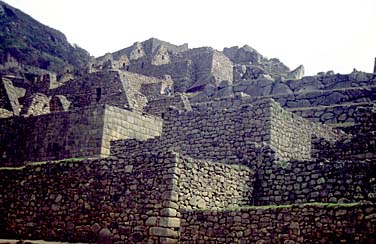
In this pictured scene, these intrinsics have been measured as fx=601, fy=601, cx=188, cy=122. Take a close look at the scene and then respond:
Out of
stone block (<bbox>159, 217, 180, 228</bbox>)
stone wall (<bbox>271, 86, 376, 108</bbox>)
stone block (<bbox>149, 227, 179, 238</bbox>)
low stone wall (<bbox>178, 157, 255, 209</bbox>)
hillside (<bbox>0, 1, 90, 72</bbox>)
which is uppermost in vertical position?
hillside (<bbox>0, 1, 90, 72</bbox>)

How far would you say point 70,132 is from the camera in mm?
21016

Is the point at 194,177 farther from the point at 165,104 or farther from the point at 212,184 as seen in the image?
the point at 165,104

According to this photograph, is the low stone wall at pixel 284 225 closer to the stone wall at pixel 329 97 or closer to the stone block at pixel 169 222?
the stone block at pixel 169 222

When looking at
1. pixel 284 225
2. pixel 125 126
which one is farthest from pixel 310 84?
pixel 284 225

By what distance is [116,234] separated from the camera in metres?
13.8

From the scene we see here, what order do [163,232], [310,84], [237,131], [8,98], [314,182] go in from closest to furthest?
[163,232]
[314,182]
[237,131]
[8,98]
[310,84]

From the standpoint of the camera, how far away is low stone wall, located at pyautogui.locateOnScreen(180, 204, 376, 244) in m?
10.5

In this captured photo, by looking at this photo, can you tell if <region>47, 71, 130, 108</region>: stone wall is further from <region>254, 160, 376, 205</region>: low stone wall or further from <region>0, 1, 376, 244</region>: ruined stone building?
<region>254, 160, 376, 205</region>: low stone wall

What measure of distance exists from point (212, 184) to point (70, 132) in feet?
27.8

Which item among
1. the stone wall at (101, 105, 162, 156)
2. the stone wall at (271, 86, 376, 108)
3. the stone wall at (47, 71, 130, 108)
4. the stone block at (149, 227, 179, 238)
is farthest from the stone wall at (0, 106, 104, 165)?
the stone wall at (271, 86, 376, 108)

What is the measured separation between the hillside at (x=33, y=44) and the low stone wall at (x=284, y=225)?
199 feet

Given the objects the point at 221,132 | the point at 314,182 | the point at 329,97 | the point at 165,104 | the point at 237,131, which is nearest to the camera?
the point at 314,182

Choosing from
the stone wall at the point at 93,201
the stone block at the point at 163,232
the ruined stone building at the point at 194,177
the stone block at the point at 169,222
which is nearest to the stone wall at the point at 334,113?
the ruined stone building at the point at 194,177

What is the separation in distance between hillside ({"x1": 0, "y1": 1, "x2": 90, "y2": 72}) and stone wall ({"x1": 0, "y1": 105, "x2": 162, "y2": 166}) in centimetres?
4901
